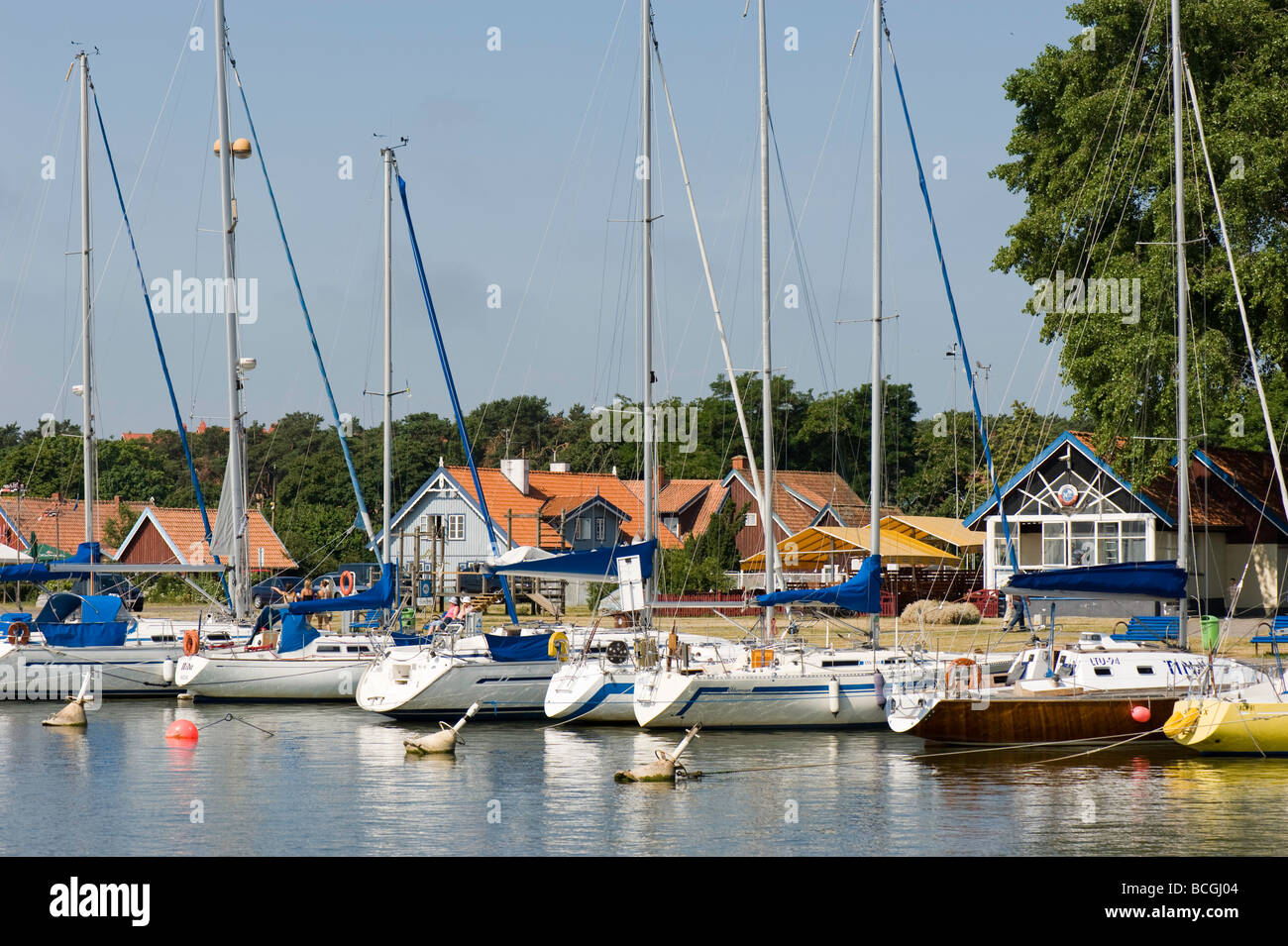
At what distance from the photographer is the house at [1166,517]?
1811 inches

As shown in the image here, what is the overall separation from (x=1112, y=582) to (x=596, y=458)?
7013 cm

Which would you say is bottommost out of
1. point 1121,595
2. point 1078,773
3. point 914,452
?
point 1078,773

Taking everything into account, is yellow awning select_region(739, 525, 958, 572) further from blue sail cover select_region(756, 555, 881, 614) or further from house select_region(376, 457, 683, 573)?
blue sail cover select_region(756, 555, 881, 614)

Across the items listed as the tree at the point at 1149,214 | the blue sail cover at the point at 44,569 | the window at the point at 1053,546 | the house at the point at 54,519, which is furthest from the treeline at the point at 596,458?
the blue sail cover at the point at 44,569

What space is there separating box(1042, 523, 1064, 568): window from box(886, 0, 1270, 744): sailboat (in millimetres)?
20003

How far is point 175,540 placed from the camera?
67.7 metres

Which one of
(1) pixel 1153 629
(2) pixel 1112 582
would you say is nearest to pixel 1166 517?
(1) pixel 1153 629

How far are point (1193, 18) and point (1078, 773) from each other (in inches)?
1032

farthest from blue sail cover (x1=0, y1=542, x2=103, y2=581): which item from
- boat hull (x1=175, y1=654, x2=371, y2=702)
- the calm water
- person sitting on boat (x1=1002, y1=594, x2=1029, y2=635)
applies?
person sitting on boat (x1=1002, y1=594, x2=1029, y2=635)

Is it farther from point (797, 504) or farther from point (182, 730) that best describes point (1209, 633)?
point (797, 504)

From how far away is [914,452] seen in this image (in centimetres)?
9581
